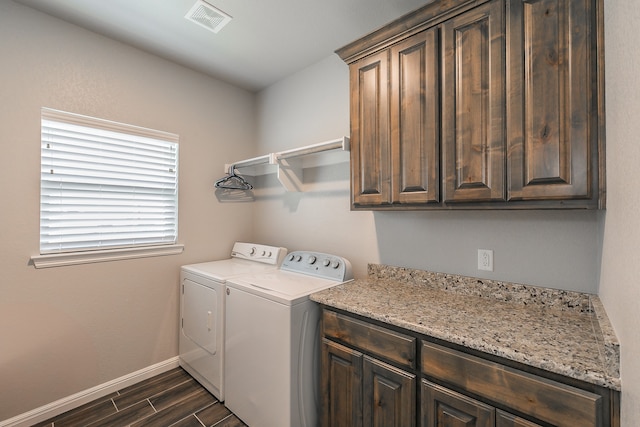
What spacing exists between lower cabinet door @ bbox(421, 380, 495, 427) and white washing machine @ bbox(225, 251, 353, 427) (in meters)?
0.69

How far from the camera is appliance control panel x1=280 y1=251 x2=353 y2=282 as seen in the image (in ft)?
6.63

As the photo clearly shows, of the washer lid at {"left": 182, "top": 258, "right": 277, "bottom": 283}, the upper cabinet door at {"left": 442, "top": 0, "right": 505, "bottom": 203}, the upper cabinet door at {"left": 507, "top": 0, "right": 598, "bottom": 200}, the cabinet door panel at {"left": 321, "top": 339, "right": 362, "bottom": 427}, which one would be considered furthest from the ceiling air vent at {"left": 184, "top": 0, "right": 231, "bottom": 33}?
the cabinet door panel at {"left": 321, "top": 339, "right": 362, "bottom": 427}

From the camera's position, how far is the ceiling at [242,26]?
5.90ft

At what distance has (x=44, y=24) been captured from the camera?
74.4 inches

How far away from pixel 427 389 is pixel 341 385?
49 centimetres

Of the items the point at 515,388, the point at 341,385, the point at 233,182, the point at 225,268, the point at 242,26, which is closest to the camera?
the point at 515,388

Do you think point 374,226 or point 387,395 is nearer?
point 387,395

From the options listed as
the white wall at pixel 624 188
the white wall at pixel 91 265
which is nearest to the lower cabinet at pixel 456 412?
the white wall at pixel 624 188

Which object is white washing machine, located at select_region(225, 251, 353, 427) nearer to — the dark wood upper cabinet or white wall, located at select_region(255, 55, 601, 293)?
white wall, located at select_region(255, 55, 601, 293)

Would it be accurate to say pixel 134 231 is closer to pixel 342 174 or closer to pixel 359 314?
pixel 342 174

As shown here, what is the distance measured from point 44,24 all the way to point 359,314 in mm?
2681

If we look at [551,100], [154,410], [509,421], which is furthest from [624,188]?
[154,410]

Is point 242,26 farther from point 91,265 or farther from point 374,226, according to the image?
point 91,265

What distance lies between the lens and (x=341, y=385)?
59.8 inches
